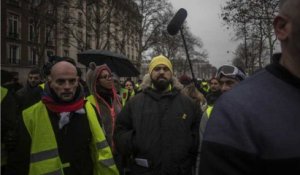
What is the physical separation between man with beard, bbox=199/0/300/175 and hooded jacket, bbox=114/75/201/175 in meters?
2.38

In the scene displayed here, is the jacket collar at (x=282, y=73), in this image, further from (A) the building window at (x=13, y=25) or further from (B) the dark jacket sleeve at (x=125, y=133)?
(A) the building window at (x=13, y=25)

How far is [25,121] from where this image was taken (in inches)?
123

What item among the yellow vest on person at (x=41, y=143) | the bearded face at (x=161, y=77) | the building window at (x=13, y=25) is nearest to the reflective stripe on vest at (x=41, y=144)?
the yellow vest on person at (x=41, y=143)

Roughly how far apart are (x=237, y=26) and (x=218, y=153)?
25.1 metres

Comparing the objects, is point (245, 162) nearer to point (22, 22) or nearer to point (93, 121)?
point (93, 121)

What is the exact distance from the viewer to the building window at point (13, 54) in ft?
145

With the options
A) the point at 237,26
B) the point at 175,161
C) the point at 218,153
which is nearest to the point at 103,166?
the point at 175,161

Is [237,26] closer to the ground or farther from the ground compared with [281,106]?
farther from the ground

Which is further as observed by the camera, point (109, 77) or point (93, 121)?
point (109, 77)

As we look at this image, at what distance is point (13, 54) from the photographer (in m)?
44.9

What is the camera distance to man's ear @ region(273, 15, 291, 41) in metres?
1.49

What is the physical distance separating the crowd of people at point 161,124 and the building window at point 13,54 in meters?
40.9

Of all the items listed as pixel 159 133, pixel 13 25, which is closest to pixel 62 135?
pixel 159 133

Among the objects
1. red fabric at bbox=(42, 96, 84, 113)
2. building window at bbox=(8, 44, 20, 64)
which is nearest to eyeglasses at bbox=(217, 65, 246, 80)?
red fabric at bbox=(42, 96, 84, 113)
